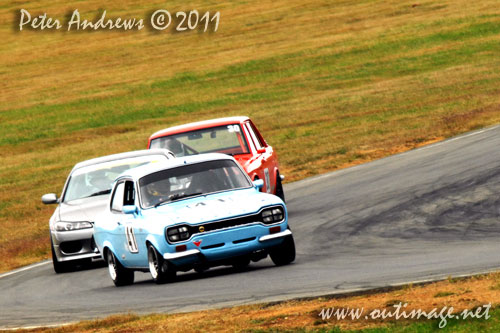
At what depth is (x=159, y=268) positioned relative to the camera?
1190 centimetres

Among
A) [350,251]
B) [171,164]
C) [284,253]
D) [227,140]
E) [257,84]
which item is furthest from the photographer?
[257,84]

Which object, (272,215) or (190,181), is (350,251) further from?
(190,181)

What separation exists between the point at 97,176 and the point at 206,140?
2057mm

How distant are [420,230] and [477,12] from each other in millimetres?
44560

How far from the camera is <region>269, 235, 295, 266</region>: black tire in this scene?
39.5 ft

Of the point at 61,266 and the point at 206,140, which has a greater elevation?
the point at 206,140

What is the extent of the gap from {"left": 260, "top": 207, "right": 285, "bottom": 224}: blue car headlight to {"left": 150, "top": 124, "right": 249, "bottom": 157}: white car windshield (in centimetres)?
531

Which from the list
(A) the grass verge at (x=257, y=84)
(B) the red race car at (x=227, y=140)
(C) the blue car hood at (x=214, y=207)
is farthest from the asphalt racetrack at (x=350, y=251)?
(A) the grass verge at (x=257, y=84)

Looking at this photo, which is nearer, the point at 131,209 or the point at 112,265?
the point at 131,209

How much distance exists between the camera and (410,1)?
64.5 meters

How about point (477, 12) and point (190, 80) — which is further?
point (477, 12)

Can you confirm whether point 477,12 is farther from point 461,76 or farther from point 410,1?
point 461,76

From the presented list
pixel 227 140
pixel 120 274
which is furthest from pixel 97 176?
pixel 120 274

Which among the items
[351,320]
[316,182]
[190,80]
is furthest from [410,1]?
[351,320]
